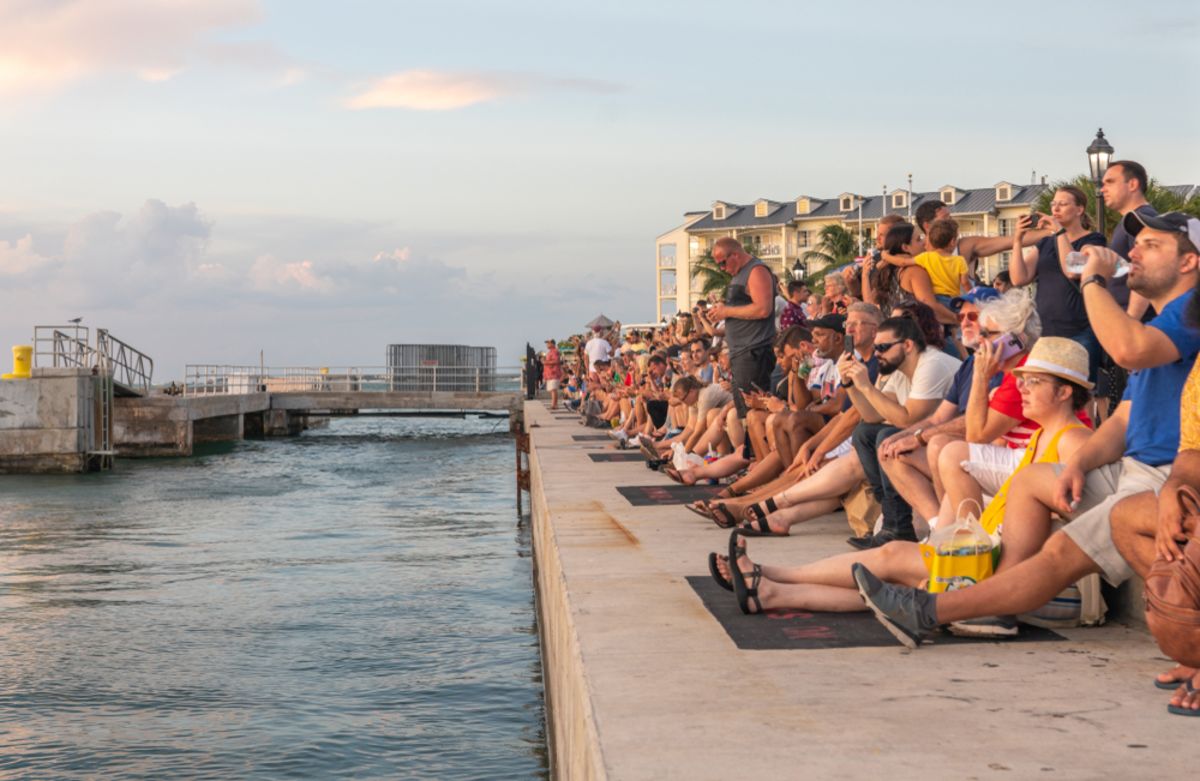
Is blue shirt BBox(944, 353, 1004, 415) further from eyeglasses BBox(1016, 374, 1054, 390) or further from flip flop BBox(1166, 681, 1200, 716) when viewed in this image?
flip flop BBox(1166, 681, 1200, 716)

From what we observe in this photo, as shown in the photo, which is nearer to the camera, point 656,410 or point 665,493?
point 665,493

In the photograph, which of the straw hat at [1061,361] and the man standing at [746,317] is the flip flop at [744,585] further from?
the man standing at [746,317]

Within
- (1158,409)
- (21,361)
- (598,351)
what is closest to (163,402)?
(21,361)

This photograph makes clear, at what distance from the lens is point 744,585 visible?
5.08 meters

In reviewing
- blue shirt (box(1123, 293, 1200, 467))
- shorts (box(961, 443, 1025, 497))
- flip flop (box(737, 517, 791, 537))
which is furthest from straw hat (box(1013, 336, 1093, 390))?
flip flop (box(737, 517, 791, 537))

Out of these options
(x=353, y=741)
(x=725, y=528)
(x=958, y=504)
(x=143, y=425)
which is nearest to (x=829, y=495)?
(x=725, y=528)

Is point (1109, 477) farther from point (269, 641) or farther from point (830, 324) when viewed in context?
point (269, 641)

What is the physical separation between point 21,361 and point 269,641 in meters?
24.5

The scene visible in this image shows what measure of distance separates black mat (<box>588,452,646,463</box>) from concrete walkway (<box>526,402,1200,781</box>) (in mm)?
8359

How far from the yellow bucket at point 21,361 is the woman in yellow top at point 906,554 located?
30259mm

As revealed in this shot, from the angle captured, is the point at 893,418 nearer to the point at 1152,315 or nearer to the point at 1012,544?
the point at 1152,315

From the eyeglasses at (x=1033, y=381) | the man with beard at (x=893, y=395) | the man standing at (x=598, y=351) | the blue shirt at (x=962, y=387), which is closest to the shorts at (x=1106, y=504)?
the eyeglasses at (x=1033, y=381)

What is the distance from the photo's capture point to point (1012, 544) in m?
4.54

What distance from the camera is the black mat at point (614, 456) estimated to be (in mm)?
14166
